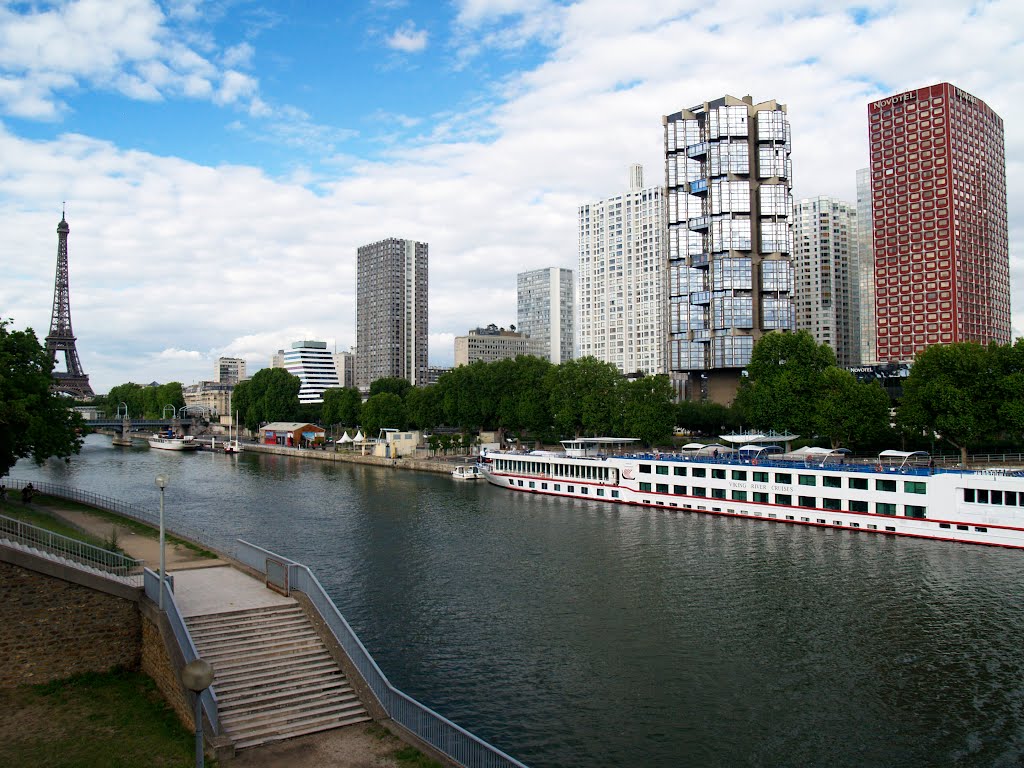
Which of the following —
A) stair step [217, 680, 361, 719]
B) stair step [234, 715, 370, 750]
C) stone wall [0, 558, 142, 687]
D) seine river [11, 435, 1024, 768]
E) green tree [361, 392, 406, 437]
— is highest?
green tree [361, 392, 406, 437]

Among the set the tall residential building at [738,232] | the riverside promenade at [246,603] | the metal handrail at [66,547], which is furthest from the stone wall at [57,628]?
the tall residential building at [738,232]

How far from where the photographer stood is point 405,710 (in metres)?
21.5

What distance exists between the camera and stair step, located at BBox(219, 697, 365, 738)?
21.0 meters

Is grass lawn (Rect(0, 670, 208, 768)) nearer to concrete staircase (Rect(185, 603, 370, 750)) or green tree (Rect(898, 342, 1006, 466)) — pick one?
concrete staircase (Rect(185, 603, 370, 750))

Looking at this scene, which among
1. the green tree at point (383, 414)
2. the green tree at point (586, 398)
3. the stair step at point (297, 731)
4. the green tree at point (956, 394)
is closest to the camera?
the stair step at point (297, 731)

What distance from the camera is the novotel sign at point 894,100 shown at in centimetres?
17338

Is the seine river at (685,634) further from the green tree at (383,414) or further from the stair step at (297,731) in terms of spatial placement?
the green tree at (383,414)

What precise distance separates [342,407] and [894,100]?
502 ft

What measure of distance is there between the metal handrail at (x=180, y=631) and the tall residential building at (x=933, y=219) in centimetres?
17922

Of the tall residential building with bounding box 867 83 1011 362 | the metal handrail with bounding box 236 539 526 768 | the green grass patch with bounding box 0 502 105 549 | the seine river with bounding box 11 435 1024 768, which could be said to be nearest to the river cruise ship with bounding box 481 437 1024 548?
the seine river with bounding box 11 435 1024 768

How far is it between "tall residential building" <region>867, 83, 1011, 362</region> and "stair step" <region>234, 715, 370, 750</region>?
584 feet

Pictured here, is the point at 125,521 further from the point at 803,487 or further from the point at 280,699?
the point at 803,487

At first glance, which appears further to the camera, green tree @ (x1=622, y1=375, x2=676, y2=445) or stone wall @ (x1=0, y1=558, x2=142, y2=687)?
green tree @ (x1=622, y1=375, x2=676, y2=445)

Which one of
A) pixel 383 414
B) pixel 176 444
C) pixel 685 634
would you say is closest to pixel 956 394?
pixel 685 634
